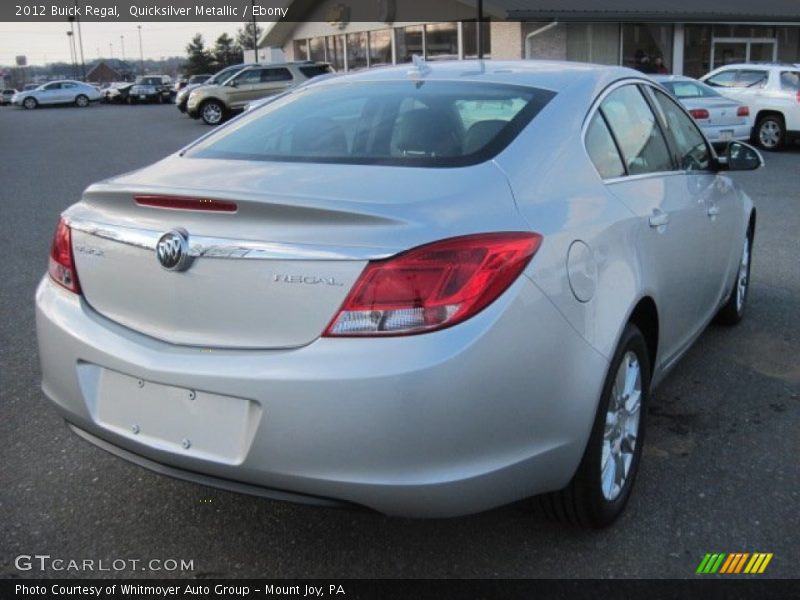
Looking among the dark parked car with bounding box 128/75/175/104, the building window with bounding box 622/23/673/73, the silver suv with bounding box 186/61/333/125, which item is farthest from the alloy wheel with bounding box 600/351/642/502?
the dark parked car with bounding box 128/75/175/104

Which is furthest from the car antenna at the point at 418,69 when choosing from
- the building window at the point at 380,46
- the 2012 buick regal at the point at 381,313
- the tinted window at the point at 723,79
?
the building window at the point at 380,46

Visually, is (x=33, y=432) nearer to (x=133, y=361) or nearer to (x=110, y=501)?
(x=110, y=501)

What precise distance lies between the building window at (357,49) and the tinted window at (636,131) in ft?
92.1

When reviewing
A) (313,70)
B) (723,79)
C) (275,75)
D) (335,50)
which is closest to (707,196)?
(723,79)

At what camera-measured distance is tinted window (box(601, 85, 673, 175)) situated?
3438 mm

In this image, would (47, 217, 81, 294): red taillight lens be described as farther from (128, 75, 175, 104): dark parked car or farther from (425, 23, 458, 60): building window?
(128, 75, 175, 104): dark parked car

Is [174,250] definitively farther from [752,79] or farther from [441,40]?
[441,40]

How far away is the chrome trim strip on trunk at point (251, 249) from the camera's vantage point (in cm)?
233

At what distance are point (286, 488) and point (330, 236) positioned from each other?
2.35 feet

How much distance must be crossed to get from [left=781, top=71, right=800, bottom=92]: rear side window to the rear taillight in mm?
15065

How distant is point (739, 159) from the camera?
14.3ft

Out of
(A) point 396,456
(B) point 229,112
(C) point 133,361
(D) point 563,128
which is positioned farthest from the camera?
(B) point 229,112

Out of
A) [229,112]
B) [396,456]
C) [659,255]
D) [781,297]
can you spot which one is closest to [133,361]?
[396,456]

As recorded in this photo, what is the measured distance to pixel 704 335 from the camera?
16.9 ft
